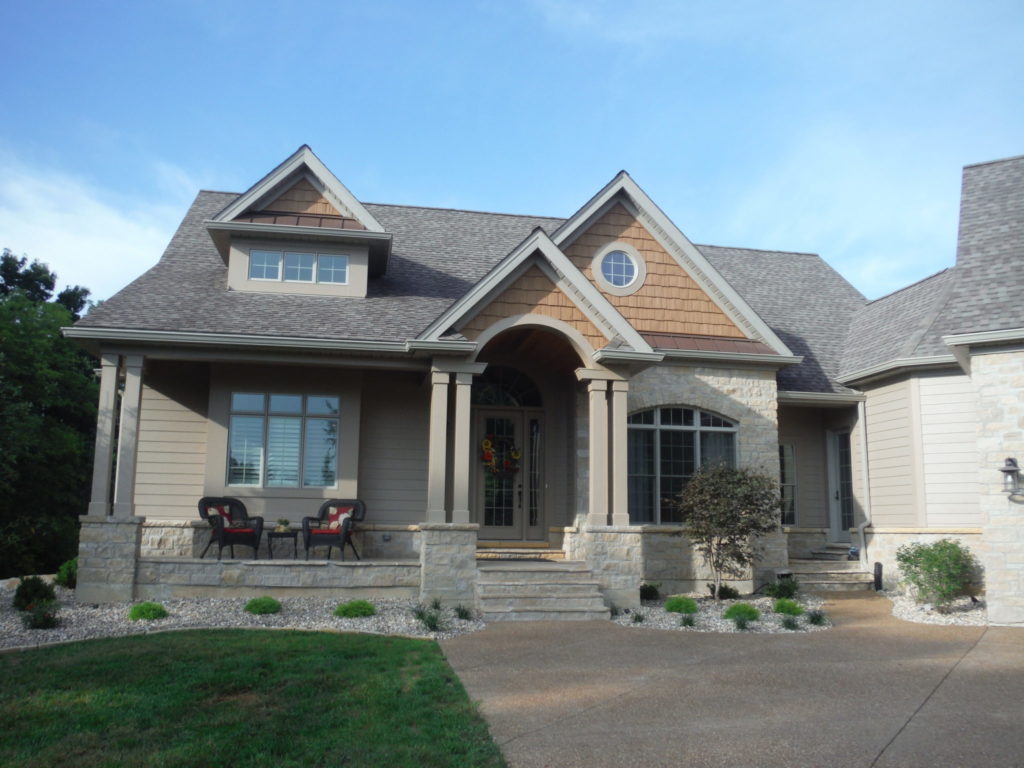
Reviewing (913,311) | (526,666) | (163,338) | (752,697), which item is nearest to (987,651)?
(752,697)

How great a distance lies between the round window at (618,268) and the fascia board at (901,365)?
4.22 meters

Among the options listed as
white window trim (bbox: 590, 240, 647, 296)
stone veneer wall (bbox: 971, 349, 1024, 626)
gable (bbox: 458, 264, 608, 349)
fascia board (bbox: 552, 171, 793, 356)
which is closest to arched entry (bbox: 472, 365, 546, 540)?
white window trim (bbox: 590, 240, 647, 296)

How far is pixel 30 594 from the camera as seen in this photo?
1017 cm

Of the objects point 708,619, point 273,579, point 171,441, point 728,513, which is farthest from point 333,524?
point 728,513

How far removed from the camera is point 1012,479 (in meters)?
10.7

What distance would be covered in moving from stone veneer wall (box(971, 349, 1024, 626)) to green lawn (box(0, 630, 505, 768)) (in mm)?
7129

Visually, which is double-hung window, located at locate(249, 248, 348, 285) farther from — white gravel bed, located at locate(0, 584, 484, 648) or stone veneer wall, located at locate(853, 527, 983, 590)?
stone veneer wall, located at locate(853, 527, 983, 590)

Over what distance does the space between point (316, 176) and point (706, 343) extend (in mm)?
7152

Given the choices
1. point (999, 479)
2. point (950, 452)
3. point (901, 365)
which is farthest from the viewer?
point (901, 365)

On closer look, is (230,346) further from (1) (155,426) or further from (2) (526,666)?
(2) (526,666)

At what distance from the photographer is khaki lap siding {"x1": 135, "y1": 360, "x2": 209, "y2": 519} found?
13133 mm

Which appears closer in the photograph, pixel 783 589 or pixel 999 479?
pixel 999 479

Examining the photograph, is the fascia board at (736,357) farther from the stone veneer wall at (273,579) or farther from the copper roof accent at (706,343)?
the stone veneer wall at (273,579)

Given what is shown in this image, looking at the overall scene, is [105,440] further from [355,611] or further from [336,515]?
[355,611]
